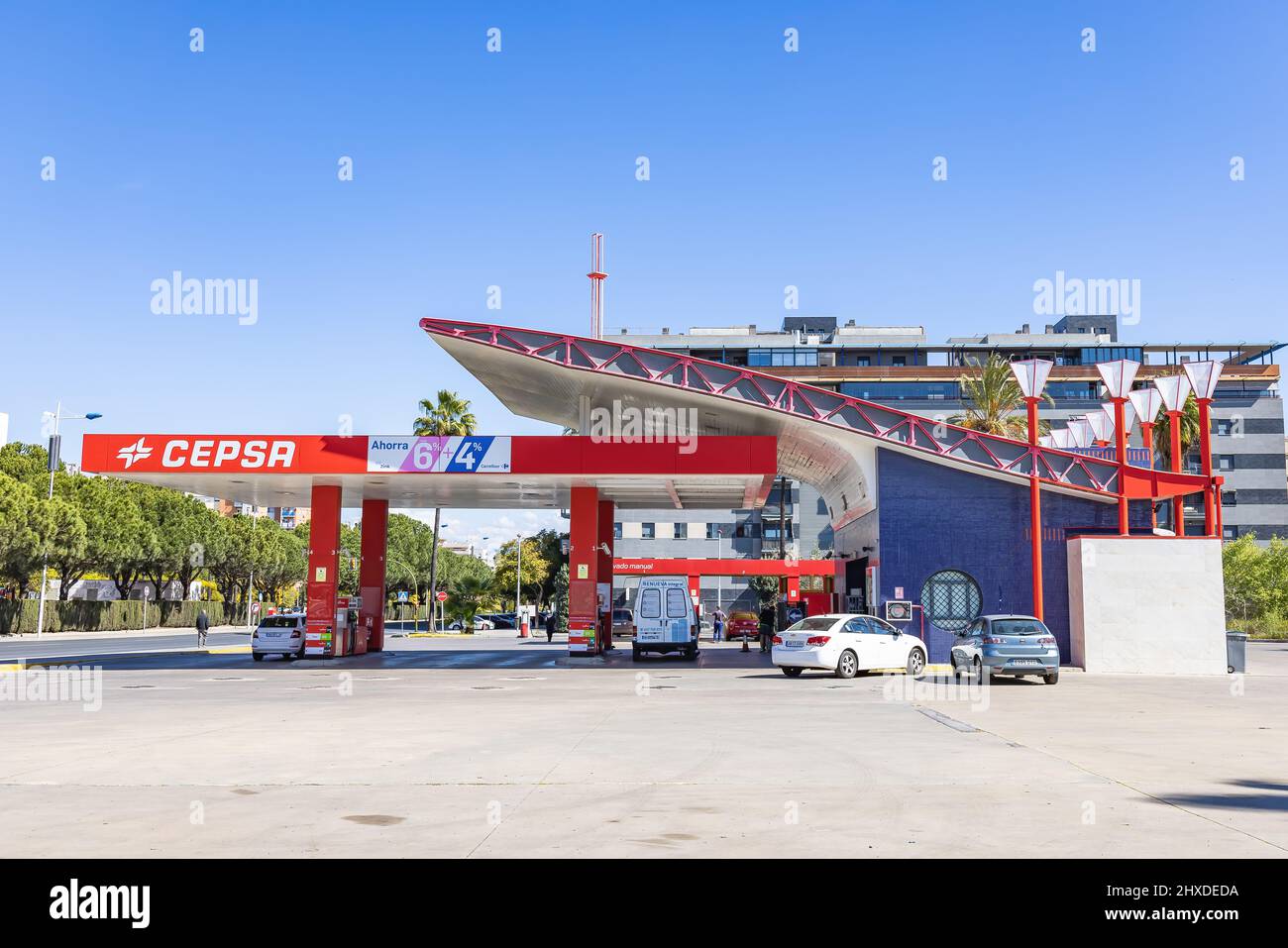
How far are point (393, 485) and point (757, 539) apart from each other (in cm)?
6416

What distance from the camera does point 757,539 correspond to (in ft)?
320

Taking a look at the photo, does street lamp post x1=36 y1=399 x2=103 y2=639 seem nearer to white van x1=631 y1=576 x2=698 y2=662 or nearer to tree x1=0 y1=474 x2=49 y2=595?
tree x1=0 y1=474 x2=49 y2=595

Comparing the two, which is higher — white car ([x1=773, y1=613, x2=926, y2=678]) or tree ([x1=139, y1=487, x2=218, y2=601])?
tree ([x1=139, y1=487, x2=218, y2=601])

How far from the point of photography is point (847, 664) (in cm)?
2589

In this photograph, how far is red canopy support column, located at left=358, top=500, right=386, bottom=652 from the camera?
129ft

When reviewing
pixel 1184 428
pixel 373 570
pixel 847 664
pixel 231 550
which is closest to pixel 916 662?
pixel 847 664

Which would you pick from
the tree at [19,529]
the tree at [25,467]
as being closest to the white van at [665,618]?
the tree at [19,529]

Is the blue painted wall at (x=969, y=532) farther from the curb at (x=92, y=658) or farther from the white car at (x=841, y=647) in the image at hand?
the curb at (x=92, y=658)

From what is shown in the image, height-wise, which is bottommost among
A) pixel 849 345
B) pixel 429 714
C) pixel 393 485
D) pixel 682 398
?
pixel 429 714

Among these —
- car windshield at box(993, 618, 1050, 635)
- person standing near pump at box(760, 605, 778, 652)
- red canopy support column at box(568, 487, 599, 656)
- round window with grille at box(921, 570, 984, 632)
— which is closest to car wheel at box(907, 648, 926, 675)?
car windshield at box(993, 618, 1050, 635)

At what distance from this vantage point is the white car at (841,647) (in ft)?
84.3

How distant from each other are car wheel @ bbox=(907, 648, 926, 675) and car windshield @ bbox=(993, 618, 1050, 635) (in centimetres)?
308
